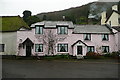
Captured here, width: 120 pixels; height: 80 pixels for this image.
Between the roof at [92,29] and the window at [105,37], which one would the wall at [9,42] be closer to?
the roof at [92,29]

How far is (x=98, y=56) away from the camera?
30969mm

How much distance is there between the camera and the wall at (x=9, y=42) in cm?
3372

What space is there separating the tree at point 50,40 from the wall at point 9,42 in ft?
16.9

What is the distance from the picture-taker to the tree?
1288 inches

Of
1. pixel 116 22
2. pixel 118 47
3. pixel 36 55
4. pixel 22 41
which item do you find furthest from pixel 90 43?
pixel 116 22

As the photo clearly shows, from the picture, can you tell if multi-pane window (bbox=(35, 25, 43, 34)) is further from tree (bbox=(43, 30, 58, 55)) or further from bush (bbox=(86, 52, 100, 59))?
bush (bbox=(86, 52, 100, 59))

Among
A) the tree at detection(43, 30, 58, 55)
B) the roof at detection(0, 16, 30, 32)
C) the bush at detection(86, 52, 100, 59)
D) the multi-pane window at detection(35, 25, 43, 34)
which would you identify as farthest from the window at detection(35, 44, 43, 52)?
the bush at detection(86, 52, 100, 59)

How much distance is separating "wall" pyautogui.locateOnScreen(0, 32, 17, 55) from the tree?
5153mm

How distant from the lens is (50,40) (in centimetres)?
3272

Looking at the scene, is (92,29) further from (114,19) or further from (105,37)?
(114,19)

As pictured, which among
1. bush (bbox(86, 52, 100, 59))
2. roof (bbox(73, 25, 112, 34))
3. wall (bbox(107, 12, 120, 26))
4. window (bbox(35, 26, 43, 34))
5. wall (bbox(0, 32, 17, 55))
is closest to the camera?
bush (bbox(86, 52, 100, 59))

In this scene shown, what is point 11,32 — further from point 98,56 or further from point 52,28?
point 98,56

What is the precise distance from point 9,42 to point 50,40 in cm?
713

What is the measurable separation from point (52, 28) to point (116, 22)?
72.2ft
